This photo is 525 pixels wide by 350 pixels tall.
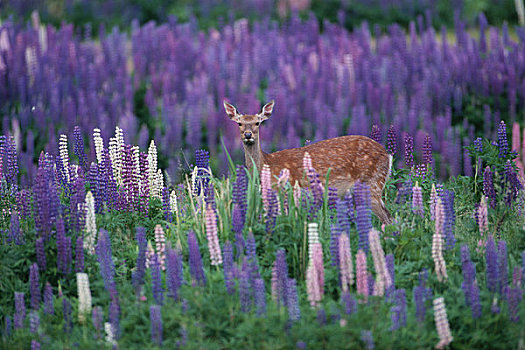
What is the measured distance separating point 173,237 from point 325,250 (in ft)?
3.58

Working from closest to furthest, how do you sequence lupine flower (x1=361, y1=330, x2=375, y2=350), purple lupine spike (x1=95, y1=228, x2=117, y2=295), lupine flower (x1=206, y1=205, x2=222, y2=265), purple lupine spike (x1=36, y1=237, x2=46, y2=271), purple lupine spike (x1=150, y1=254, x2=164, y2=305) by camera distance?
lupine flower (x1=361, y1=330, x2=375, y2=350) → purple lupine spike (x1=150, y1=254, x2=164, y2=305) → purple lupine spike (x1=95, y1=228, x2=117, y2=295) → lupine flower (x1=206, y1=205, x2=222, y2=265) → purple lupine spike (x1=36, y1=237, x2=46, y2=271)

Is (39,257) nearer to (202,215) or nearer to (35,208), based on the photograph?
(35,208)

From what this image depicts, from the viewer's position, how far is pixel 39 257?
16.7 feet

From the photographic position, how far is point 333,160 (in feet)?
22.3

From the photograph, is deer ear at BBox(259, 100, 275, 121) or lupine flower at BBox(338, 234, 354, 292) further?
deer ear at BBox(259, 100, 275, 121)

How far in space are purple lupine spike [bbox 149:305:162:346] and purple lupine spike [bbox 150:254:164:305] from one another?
1.00ft

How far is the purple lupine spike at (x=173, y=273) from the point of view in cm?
460

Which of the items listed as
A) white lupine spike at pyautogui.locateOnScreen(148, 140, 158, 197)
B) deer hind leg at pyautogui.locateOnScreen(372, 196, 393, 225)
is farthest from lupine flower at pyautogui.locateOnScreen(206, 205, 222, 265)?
deer hind leg at pyautogui.locateOnScreen(372, 196, 393, 225)

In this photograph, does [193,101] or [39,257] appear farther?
[193,101]

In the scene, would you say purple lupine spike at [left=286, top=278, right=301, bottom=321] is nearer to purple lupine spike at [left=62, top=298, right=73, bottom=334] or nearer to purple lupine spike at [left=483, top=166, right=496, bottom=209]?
purple lupine spike at [left=62, top=298, right=73, bottom=334]

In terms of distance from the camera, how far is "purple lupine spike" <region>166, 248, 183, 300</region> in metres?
4.60

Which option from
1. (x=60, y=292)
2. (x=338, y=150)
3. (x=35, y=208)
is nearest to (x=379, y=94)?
(x=338, y=150)

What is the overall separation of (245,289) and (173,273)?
44 cm

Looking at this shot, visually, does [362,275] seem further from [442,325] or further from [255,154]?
[255,154]
